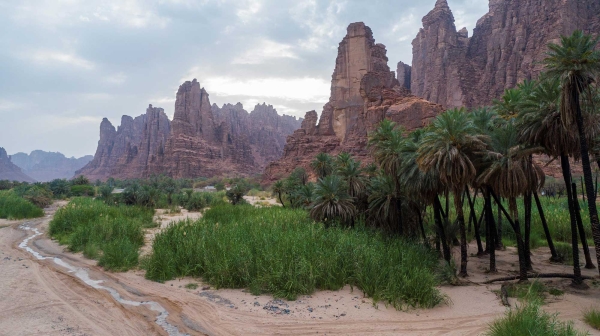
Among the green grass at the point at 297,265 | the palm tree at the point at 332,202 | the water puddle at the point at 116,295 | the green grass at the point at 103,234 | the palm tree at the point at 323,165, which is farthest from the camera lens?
the palm tree at the point at 323,165

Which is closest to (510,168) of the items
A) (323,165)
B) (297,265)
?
(297,265)

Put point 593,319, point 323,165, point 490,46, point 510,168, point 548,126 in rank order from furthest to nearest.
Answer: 1. point 490,46
2. point 323,165
3. point 548,126
4. point 510,168
5. point 593,319

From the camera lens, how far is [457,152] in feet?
40.2

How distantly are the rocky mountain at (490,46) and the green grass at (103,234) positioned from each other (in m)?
70.4

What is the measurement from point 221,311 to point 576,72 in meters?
12.6

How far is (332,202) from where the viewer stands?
18.6 m

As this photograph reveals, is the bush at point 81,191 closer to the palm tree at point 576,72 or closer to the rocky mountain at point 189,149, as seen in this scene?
the rocky mountain at point 189,149

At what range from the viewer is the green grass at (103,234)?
13.8 m

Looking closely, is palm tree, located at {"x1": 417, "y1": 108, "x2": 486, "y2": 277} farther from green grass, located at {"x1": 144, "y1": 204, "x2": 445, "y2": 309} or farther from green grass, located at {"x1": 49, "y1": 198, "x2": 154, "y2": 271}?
green grass, located at {"x1": 49, "y1": 198, "x2": 154, "y2": 271}

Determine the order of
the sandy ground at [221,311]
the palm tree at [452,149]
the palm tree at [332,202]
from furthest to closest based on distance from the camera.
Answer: the palm tree at [332,202] → the palm tree at [452,149] → the sandy ground at [221,311]

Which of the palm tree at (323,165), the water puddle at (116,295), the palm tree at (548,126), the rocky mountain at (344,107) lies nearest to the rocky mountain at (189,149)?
the rocky mountain at (344,107)

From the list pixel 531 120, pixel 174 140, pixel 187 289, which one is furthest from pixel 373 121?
pixel 174 140

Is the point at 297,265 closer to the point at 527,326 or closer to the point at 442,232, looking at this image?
the point at 527,326

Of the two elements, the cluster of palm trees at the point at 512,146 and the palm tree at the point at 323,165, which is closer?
the cluster of palm trees at the point at 512,146
